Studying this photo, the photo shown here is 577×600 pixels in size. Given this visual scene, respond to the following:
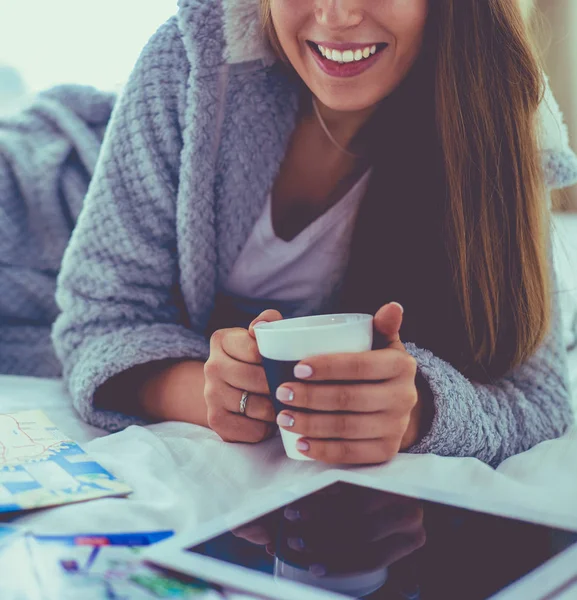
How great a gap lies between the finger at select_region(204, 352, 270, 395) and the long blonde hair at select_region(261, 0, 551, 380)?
0.29m

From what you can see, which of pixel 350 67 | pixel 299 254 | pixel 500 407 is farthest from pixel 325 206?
pixel 500 407

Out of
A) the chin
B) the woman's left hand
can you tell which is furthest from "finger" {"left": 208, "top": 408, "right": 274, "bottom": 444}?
the chin

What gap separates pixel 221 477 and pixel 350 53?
51cm

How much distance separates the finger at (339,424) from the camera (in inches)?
24.1

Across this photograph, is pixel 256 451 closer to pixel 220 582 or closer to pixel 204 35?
pixel 220 582

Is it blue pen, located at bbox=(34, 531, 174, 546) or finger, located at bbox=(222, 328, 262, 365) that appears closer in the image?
blue pen, located at bbox=(34, 531, 174, 546)

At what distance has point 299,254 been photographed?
3.30ft

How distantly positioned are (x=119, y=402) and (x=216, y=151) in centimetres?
34

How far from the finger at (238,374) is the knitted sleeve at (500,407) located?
161mm

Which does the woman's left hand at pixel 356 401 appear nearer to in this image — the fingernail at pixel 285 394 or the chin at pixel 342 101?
the fingernail at pixel 285 394

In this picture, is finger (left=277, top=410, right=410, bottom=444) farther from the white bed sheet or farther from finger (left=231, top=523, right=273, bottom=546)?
finger (left=231, top=523, right=273, bottom=546)

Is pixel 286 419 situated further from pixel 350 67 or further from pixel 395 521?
pixel 350 67

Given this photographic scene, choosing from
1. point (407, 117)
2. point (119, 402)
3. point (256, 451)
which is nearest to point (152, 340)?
point (119, 402)

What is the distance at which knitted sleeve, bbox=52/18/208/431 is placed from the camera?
0.93m
